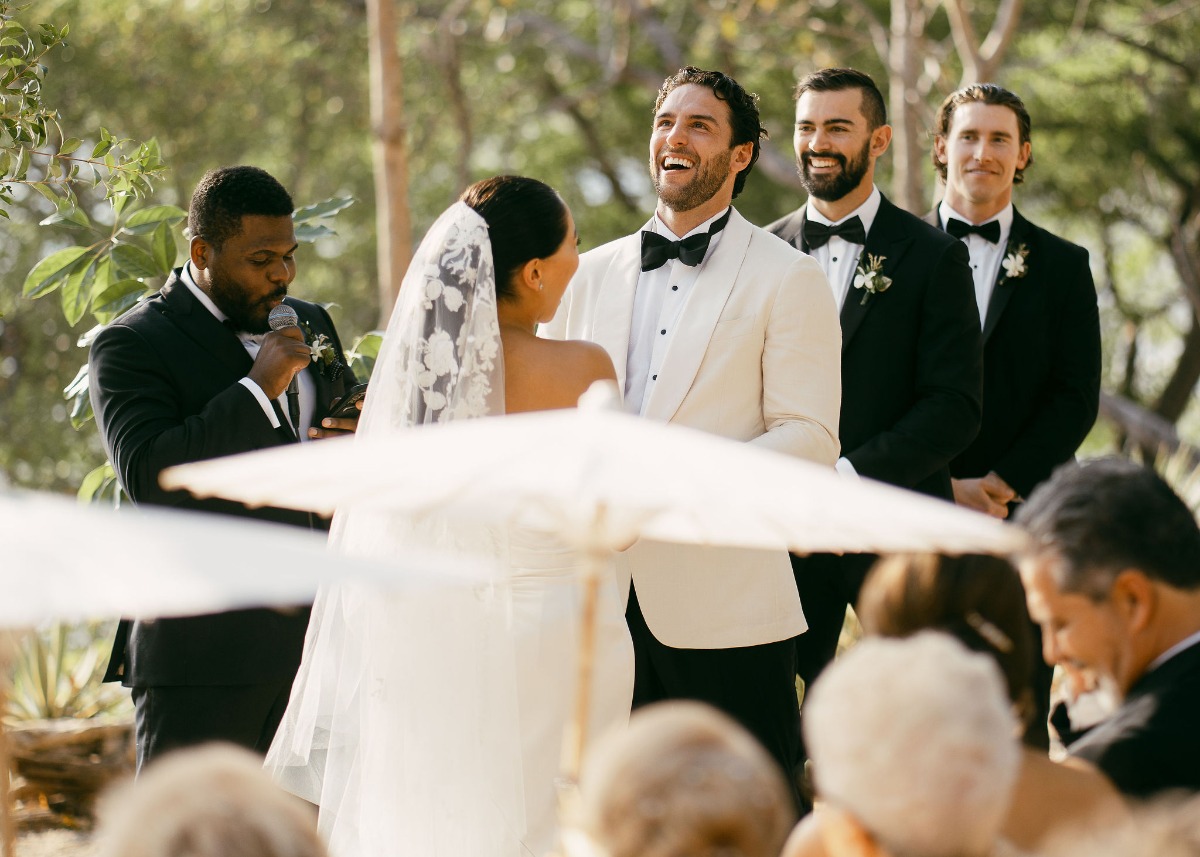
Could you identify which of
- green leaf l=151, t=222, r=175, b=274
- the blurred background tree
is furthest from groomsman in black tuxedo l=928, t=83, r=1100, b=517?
the blurred background tree

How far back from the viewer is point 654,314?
4234 mm

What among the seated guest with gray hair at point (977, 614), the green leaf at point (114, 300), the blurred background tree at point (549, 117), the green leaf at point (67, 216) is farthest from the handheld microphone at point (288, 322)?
the blurred background tree at point (549, 117)

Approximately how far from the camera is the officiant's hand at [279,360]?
156 inches

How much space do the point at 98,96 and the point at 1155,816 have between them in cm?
1539

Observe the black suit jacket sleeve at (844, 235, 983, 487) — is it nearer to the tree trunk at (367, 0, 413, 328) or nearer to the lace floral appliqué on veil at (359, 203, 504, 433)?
the lace floral appliqué on veil at (359, 203, 504, 433)

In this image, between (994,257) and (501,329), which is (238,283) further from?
(994,257)

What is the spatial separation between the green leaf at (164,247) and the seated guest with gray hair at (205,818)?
3491 mm

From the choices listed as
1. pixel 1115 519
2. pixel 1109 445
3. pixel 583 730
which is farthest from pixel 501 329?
pixel 1109 445

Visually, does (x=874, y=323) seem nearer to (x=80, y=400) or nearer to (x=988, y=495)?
(x=988, y=495)

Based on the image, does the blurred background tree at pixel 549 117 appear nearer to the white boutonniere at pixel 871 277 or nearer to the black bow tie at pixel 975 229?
the black bow tie at pixel 975 229

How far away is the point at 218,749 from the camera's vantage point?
6.59ft

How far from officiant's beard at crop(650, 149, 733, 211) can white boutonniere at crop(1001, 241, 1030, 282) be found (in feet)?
4.11

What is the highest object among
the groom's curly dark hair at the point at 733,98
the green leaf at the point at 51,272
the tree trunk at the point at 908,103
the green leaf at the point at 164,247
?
the tree trunk at the point at 908,103

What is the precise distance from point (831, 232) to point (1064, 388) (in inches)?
38.4
